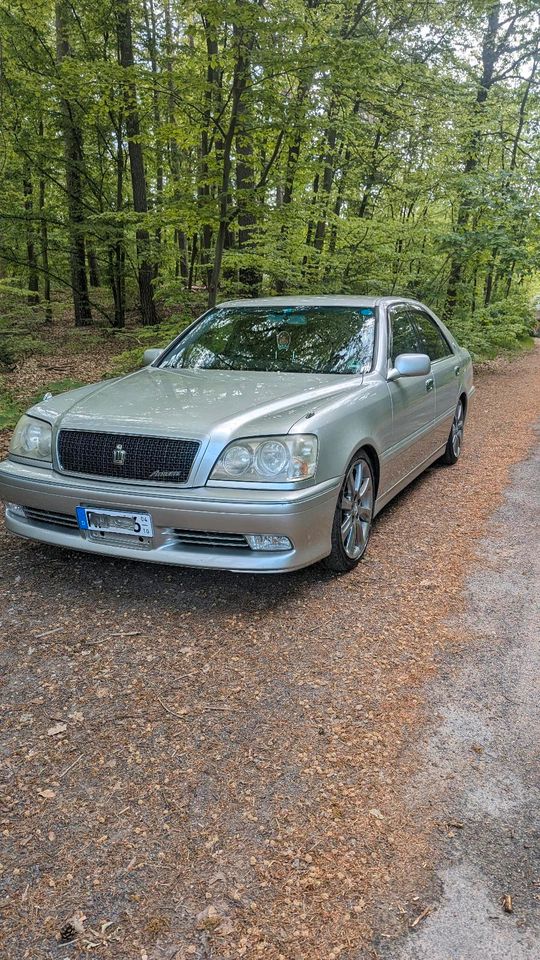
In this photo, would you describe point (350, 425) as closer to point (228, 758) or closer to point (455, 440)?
point (228, 758)

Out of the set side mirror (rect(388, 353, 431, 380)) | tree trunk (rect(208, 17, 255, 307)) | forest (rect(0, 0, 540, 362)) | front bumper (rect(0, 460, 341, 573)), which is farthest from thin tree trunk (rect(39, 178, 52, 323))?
front bumper (rect(0, 460, 341, 573))

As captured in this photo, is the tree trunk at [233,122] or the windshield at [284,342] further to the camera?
the tree trunk at [233,122]

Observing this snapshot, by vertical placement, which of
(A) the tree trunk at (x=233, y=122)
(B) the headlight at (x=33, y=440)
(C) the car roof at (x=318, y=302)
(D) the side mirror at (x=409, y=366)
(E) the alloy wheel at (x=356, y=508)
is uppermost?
(A) the tree trunk at (x=233, y=122)

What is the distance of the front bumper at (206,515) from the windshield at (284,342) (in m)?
1.19

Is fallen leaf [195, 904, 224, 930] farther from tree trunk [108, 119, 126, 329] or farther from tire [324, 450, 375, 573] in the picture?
tree trunk [108, 119, 126, 329]

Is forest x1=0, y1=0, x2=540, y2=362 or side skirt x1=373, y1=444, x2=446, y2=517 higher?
forest x1=0, y1=0, x2=540, y2=362

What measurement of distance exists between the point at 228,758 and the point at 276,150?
8.24m

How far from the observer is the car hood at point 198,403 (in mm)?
3188

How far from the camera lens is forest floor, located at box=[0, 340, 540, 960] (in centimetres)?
164

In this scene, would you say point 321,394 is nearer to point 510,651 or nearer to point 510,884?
point 510,651

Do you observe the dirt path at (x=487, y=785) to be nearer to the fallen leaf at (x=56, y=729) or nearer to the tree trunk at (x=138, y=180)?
the fallen leaf at (x=56, y=729)

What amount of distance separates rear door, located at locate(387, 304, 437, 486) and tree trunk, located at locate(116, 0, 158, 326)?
19.8ft

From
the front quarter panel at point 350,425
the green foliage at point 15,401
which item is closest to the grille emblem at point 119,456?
the front quarter panel at point 350,425

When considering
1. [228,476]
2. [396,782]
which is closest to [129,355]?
Result: [228,476]
